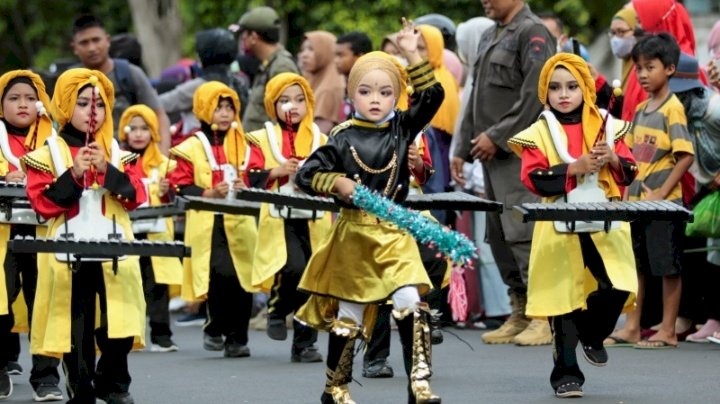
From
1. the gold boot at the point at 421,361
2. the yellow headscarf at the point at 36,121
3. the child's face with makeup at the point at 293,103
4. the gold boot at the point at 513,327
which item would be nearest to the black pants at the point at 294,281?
the child's face with makeup at the point at 293,103

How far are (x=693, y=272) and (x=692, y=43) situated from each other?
5.36 ft

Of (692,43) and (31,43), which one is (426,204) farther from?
(31,43)

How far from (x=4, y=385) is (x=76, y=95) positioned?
207 centimetres

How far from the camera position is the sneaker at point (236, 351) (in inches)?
A: 502

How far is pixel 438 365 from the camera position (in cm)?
1178

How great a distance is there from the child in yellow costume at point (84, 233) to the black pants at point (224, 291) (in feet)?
10.2

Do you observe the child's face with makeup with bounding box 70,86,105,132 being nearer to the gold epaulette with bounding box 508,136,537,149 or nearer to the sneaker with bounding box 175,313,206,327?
the gold epaulette with bounding box 508,136,537,149

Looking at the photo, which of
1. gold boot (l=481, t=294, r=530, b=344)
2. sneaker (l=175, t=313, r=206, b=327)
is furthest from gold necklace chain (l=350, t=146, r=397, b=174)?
sneaker (l=175, t=313, r=206, b=327)

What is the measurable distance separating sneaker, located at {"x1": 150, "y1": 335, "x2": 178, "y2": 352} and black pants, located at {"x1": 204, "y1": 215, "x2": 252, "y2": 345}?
67cm

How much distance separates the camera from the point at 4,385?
1080 centimetres

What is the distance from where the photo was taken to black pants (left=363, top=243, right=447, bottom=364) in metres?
11.2

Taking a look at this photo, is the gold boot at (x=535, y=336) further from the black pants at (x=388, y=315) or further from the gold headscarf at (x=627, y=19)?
the gold headscarf at (x=627, y=19)

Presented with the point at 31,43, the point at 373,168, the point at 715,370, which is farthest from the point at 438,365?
the point at 31,43

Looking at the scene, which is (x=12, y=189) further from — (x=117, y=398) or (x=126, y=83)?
(x=126, y=83)
